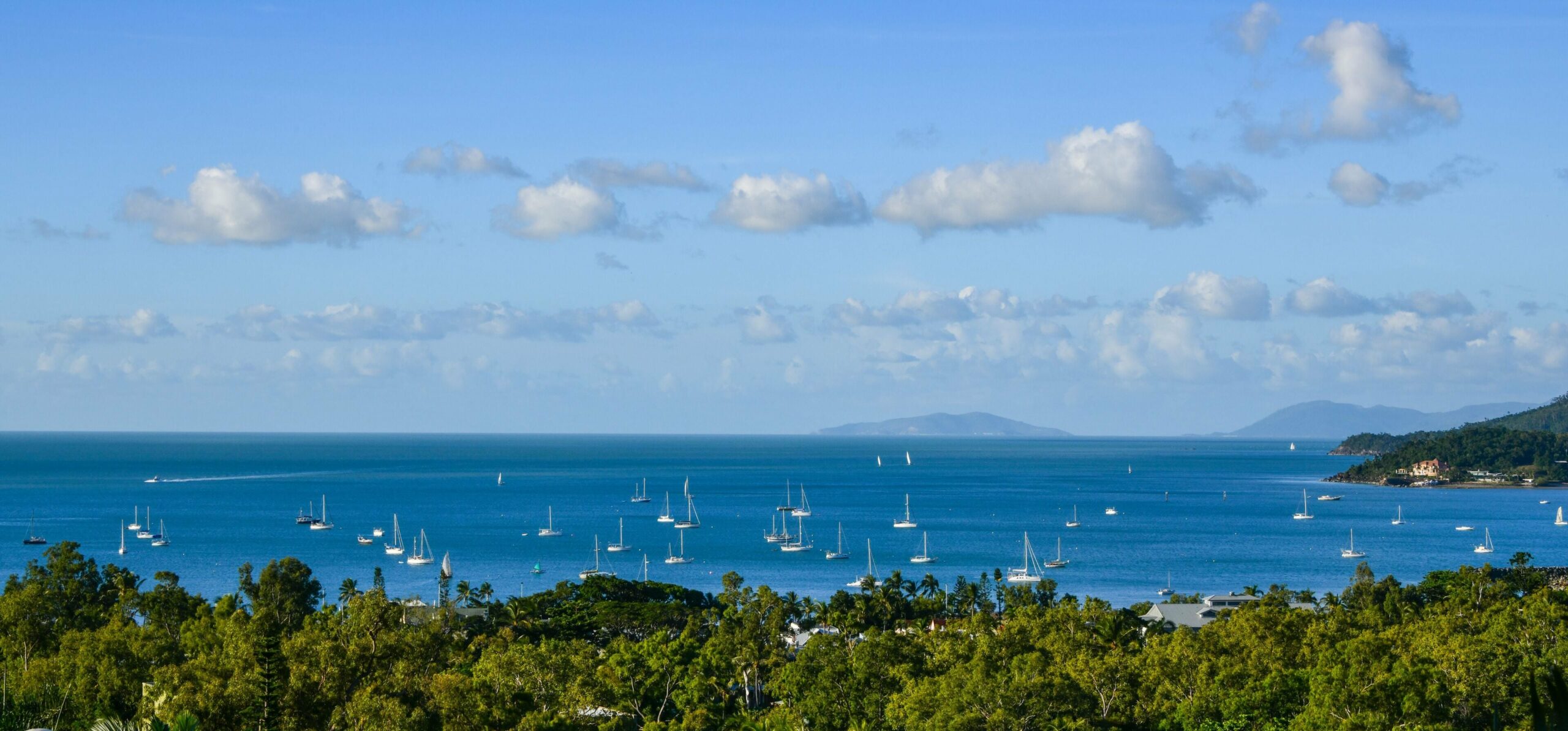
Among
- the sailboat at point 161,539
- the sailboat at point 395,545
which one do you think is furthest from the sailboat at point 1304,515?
the sailboat at point 161,539

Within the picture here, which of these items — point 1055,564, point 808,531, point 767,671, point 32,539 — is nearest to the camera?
point 767,671

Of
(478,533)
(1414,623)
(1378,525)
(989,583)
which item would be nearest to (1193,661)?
(1414,623)

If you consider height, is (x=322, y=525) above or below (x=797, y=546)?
above

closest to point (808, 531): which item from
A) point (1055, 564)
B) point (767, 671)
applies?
point (1055, 564)

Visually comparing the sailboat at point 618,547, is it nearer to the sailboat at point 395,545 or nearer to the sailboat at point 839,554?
the sailboat at point 395,545

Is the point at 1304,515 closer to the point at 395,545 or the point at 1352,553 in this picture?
the point at 1352,553

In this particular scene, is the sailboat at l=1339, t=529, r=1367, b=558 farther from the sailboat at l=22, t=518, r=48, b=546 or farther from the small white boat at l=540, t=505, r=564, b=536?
the sailboat at l=22, t=518, r=48, b=546

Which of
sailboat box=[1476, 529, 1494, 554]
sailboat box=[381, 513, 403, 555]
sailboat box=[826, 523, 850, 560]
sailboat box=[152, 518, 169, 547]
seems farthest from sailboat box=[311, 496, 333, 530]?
sailboat box=[1476, 529, 1494, 554]

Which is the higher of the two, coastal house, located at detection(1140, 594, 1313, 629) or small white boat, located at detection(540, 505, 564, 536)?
small white boat, located at detection(540, 505, 564, 536)
